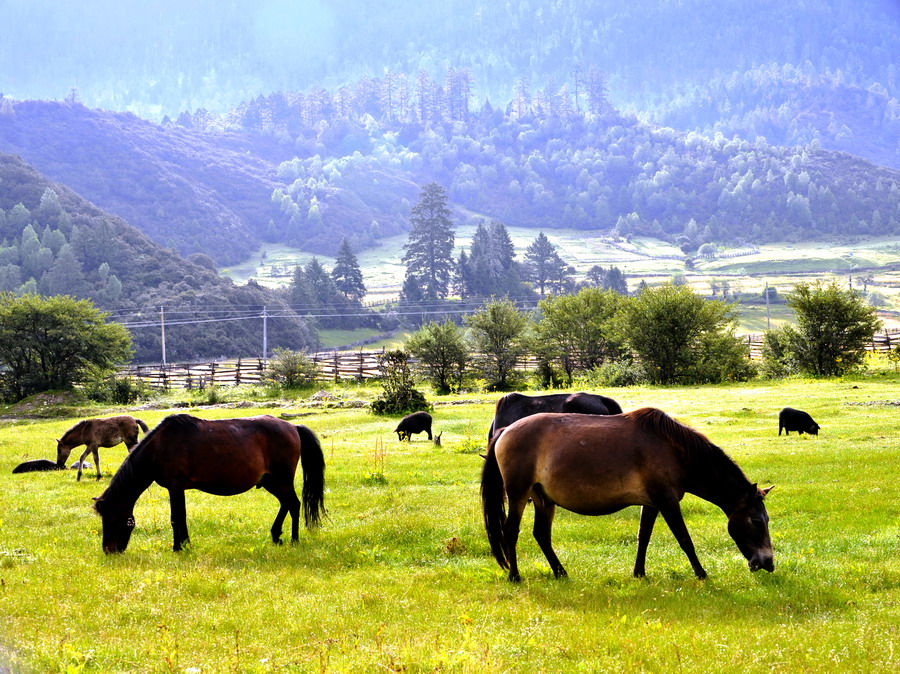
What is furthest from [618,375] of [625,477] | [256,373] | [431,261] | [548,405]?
[431,261]

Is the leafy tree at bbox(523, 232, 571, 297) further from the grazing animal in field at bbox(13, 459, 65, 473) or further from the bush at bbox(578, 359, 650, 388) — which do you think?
the grazing animal in field at bbox(13, 459, 65, 473)

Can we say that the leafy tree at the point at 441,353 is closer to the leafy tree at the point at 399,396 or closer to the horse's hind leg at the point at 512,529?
the leafy tree at the point at 399,396

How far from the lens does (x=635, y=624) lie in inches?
301

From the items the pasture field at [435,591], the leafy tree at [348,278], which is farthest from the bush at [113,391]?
the leafy tree at [348,278]

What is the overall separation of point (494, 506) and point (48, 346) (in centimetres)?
5526

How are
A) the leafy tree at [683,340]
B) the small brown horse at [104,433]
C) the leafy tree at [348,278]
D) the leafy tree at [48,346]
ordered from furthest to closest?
the leafy tree at [348,278]
the leafy tree at [48,346]
the leafy tree at [683,340]
the small brown horse at [104,433]

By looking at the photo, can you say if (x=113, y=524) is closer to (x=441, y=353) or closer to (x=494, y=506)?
(x=494, y=506)

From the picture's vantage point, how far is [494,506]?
10477 millimetres

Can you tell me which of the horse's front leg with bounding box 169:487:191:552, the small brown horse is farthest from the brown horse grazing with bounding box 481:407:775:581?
the small brown horse

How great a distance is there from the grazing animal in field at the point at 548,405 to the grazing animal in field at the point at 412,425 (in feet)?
46.4

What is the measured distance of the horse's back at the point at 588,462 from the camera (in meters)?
9.60

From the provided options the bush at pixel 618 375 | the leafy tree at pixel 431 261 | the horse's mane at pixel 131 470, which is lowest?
the bush at pixel 618 375

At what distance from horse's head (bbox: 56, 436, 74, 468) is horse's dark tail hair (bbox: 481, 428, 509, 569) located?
55.2 ft

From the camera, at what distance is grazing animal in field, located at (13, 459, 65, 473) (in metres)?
23.4
